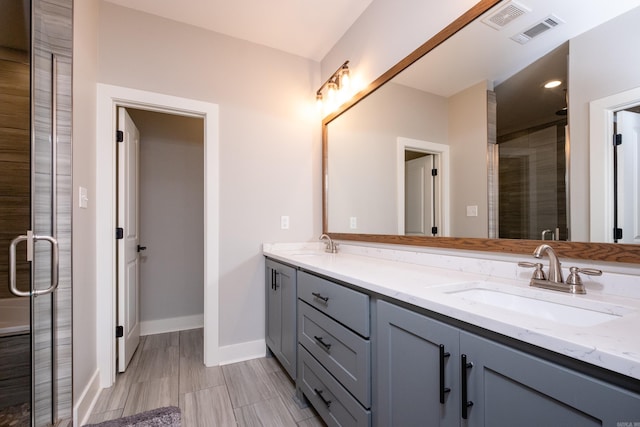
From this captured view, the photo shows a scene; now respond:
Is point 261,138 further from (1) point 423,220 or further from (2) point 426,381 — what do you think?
A: (2) point 426,381

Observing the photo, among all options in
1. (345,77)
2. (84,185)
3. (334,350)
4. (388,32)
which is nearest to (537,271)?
(334,350)

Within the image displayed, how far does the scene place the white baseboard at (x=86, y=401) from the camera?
1.54 metres

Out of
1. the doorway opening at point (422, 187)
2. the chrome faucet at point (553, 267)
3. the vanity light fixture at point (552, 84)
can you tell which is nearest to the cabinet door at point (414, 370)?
the chrome faucet at point (553, 267)

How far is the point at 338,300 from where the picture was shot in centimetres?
132

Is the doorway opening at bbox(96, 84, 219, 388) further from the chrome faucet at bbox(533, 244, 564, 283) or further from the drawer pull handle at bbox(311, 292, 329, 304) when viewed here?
the chrome faucet at bbox(533, 244, 564, 283)

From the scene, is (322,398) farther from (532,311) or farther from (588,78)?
(588,78)

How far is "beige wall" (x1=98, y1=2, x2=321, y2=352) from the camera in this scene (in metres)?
2.11

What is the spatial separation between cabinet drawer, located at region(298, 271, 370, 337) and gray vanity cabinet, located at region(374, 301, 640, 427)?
88mm

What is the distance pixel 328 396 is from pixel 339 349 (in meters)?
0.30

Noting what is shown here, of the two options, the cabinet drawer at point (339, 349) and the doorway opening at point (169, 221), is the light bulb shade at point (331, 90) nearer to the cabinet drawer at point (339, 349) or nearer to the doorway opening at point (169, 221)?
the doorway opening at point (169, 221)

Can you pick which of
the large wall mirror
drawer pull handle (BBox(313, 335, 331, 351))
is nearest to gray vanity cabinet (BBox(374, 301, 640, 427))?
drawer pull handle (BBox(313, 335, 331, 351))

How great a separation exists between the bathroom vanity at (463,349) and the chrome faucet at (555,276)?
4 cm

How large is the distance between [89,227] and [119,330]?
81 centimetres

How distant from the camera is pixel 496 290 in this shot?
1.13 m
